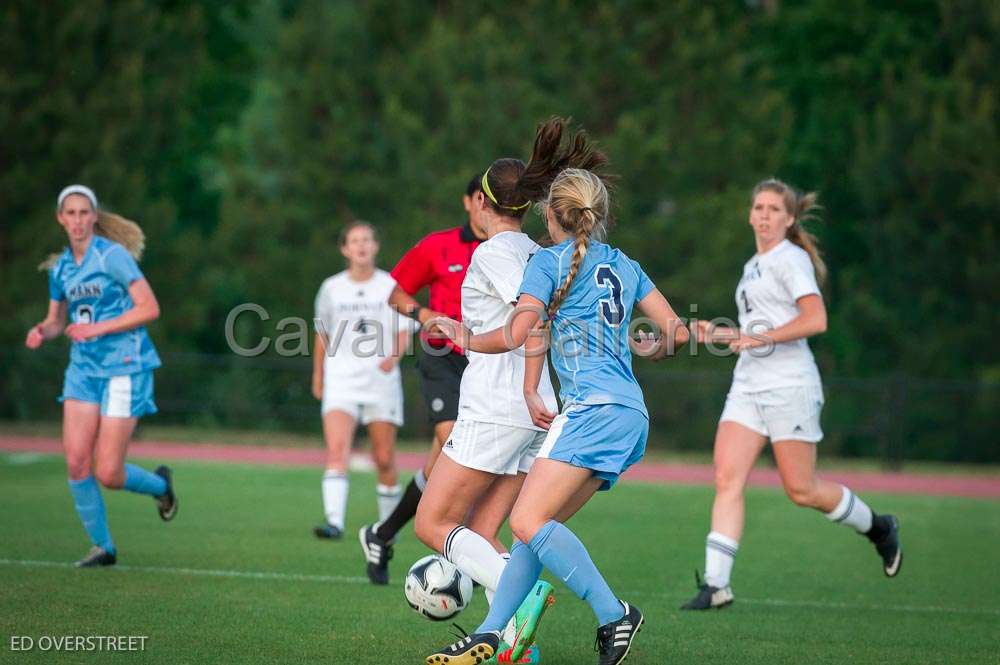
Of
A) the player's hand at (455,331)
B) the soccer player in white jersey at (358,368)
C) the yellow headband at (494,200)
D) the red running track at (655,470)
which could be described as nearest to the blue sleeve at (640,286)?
the yellow headband at (494,200)

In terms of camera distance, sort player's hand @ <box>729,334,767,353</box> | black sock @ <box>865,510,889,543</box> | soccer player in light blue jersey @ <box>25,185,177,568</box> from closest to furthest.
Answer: player's hand @ <box>729,334,767,353</box> → soccer player in light blue jersey @ <box>25,185,177,568</box> → black sock @ <box>865,510,889,543</box>

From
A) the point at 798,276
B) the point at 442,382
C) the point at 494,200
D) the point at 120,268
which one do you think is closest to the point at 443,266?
the point at 442,382

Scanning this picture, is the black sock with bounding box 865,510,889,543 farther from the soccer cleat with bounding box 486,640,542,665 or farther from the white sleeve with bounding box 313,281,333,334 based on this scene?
the white sleeve with bounding box 313,281,333,334

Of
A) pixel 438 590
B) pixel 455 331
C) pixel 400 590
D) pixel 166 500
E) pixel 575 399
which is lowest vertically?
pixel 400 590

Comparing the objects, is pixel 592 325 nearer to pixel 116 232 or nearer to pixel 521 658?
pixel 521 658

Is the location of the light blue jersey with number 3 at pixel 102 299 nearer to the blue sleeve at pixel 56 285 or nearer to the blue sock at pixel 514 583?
the blue sleeve at pixel 56 285

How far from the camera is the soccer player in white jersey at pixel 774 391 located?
24.6 ft

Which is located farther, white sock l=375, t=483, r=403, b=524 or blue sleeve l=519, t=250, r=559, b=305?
white sock l=375, t=483, r=403, b=524

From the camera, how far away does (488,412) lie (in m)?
5.62

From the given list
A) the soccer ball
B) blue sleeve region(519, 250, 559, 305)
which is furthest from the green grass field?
blue sleeve region(519, 250, 559, 305)

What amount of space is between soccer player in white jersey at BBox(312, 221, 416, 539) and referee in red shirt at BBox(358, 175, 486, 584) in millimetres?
2042

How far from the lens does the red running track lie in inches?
659

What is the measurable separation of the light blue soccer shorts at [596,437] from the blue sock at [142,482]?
148 inches

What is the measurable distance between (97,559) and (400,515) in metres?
1.78
